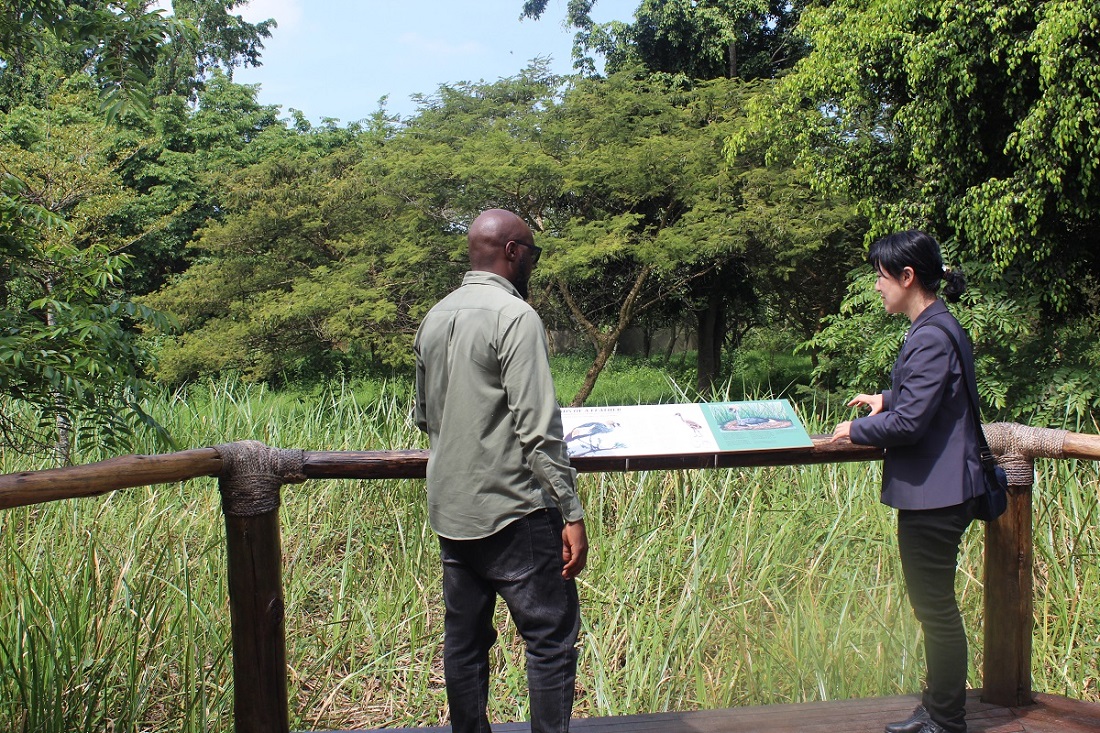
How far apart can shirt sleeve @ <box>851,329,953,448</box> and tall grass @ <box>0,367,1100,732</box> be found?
3.27 feet

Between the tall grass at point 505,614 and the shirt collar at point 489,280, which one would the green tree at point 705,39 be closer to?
the tall grass at point 505,614

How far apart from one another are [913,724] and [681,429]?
970mm

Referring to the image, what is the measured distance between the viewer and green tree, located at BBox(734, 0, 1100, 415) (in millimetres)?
6137

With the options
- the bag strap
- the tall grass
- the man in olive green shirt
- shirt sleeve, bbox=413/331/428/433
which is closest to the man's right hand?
the man in olive green shirt

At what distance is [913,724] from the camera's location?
7.43 ft

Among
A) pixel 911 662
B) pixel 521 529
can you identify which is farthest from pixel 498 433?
pixel 911 662

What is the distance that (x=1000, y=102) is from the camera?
23.0 ft

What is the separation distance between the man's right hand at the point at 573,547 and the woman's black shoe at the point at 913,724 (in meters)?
1.08

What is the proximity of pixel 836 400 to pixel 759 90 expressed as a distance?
4.06 m

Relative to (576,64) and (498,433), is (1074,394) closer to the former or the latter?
(498,433)

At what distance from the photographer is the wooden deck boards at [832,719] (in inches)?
92.3

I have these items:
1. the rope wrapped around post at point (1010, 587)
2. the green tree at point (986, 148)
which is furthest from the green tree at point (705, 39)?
the rope wrapped around post at point (1010, 587)

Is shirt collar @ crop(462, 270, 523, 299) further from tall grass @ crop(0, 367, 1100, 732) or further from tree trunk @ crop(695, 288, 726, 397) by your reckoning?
tree trunk @ crop(695, 288, 726, 397)

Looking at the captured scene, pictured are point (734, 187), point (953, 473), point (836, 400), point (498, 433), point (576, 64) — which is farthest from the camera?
point (576, 64)
